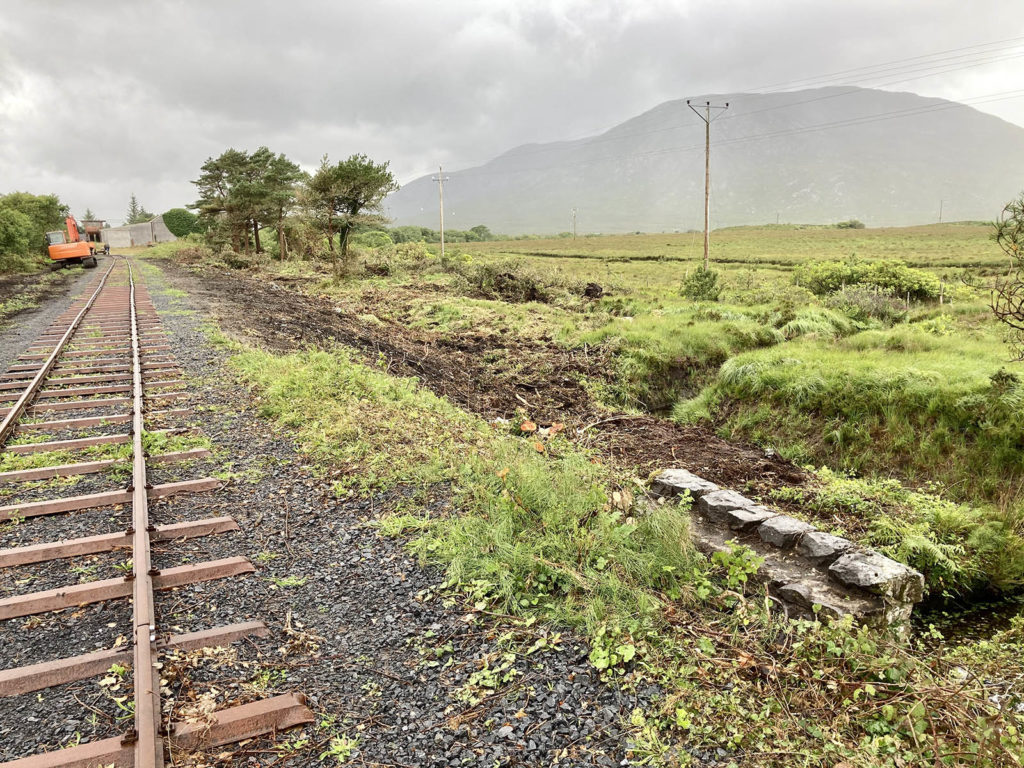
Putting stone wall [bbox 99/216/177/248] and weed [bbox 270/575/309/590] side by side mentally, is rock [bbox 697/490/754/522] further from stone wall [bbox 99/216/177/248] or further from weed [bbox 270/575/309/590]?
stone wall [bbox 99/216/177/248]

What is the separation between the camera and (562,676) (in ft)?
12.1

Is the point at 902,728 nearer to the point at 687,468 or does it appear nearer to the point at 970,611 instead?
the point at 970,611

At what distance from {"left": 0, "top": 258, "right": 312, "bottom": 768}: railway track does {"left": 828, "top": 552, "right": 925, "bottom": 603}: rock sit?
467 cm

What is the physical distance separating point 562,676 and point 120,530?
4.29 m

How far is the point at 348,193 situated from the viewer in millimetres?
29625

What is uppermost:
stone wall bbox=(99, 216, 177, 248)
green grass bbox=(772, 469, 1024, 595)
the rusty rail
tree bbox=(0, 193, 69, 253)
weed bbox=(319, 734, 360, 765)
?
stone wall bbox=(99, 216, 177, 248)

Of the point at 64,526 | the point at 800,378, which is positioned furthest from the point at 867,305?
the point at 64,526

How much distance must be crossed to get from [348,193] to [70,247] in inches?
797

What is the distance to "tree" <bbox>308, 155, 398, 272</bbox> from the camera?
1141 inches

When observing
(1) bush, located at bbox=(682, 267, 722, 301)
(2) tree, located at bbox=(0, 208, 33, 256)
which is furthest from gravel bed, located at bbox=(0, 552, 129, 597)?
(2) tree, located at bbox=(0, 208, 33, 256)

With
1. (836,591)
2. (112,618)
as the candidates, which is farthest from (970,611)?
(112,618)

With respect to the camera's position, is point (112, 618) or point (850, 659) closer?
point (850, 659)

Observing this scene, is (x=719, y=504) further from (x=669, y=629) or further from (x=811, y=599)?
(x=669, y=629)

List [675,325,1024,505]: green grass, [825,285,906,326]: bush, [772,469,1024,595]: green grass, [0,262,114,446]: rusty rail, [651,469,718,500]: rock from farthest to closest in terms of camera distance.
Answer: [825,285,906,326]: bush, [675,325,1024,505]: green grass, [0,262,114,446]: rusty rail, [651,469,718,500]: rock, [772,469,1024,595]: green grass
